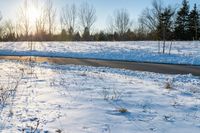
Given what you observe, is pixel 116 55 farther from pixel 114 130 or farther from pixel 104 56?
pixel 114 130

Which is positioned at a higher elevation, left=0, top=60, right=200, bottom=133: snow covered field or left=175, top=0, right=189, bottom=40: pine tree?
left=175, top=0, right=189, bottom=40: pine tree

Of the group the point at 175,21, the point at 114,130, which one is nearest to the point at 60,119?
the point at 114,130

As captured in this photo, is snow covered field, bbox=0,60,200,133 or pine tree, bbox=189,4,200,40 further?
pine tree, bbox=189,4,200,40

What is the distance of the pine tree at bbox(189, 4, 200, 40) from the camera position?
55.4 meters

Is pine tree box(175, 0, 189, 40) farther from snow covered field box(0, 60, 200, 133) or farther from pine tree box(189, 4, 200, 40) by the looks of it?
snow covered field box(0, 60, 200, 133)

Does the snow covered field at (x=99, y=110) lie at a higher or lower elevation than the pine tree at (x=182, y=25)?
lower

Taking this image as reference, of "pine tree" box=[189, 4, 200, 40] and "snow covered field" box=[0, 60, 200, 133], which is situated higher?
"pine tree" box=[189, 4, 200, 40]

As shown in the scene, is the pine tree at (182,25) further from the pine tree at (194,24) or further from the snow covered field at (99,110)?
the snow covered field at (99,110)

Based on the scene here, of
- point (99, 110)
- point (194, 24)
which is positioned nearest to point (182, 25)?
point (194, 24)

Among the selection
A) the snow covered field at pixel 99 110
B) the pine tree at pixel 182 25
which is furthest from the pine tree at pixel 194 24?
the snow covered field at pixel 99 110

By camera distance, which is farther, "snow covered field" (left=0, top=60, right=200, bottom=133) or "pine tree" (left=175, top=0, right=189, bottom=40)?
"pine tree" (left=175, top=0, right=189, bottom=40)

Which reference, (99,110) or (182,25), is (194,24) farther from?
(99,110)

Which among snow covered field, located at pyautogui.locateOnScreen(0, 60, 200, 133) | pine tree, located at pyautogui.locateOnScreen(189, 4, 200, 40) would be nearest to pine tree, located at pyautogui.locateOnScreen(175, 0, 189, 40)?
pine tree, located at pyautogui.locateOnScreen(189, 4, 200, 40)

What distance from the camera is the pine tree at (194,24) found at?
55406mm
